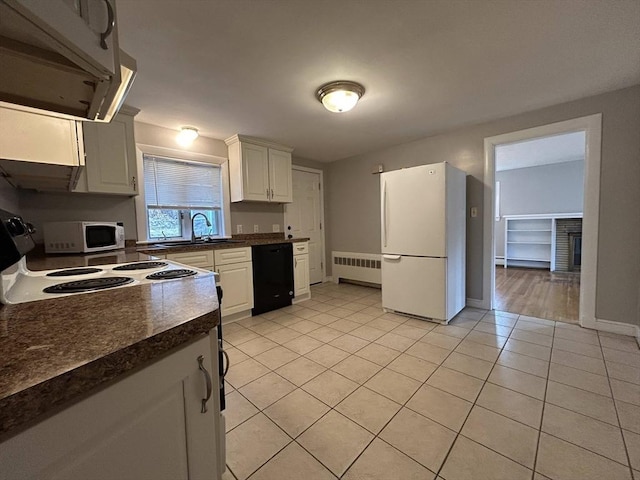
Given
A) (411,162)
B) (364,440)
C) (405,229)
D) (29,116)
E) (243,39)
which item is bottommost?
(364,440)

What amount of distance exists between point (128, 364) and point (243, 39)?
1.89 metres

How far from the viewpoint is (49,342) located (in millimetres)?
518

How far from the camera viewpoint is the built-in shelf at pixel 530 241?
5680 mm

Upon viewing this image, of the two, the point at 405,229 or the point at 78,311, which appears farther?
the point at 405,229

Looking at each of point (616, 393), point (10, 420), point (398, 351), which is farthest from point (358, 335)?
point (10, 420)

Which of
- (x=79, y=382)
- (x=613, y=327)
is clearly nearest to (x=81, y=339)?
(x=79, y=382)

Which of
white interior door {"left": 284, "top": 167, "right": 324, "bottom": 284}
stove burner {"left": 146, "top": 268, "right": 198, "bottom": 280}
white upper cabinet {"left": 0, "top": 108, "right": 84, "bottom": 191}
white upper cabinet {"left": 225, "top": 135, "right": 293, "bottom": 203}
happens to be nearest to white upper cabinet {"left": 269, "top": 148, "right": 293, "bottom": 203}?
white upper cabinet {"left": 225, "top": 135, "right": 293, "bottom": 203}

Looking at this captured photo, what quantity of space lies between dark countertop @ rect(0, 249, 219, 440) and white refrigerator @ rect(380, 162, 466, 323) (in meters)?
2.45

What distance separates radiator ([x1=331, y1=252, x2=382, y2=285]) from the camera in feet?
14.4

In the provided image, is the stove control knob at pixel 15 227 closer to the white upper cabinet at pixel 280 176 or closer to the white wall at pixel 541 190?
the white upper cabinet at pixel 280 176

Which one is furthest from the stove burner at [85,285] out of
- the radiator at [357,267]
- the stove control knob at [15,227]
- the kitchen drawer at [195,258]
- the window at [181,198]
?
the radiator at [357,267]

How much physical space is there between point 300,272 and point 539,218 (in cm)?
554

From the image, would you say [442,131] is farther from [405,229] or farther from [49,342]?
[49,342]

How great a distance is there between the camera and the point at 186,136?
10.2 feet
